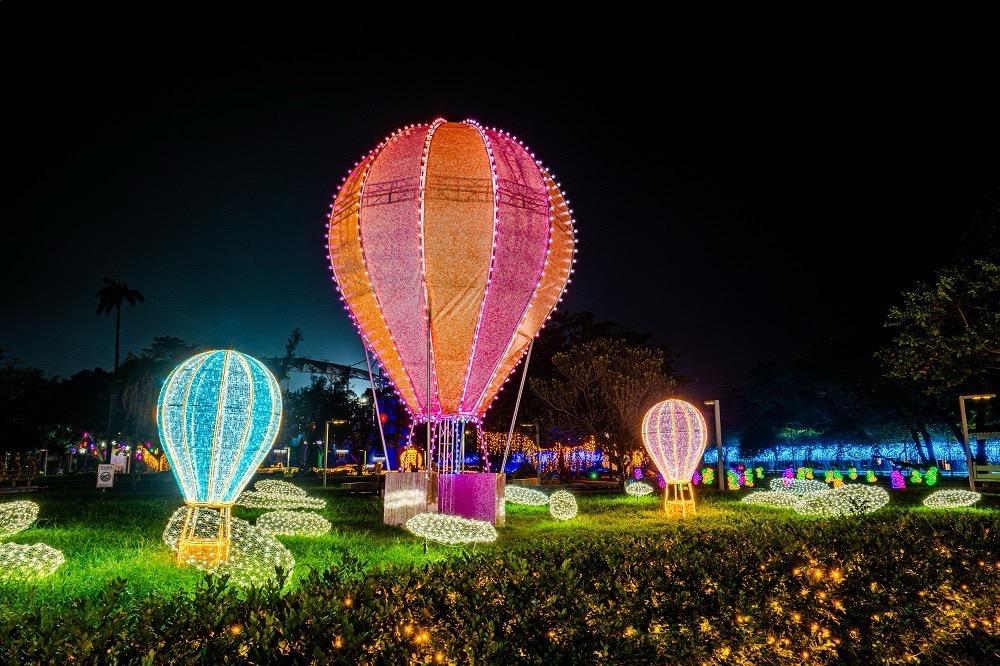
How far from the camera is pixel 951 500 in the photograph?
14109mm

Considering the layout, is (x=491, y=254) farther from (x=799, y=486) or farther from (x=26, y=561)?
(x=799, y=486)

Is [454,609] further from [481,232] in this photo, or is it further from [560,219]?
[560,219]

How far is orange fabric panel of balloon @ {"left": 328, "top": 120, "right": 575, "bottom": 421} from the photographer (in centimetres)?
945

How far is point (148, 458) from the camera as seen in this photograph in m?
60.2

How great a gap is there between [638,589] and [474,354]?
576 cm

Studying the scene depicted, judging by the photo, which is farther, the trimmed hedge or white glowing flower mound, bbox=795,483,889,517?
white glowing flower mound, bbox=795,483,889,517

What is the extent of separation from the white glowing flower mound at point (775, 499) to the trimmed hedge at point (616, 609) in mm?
6729

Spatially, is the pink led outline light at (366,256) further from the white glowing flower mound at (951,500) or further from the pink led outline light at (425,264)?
the white glowing flower mound at (951,500)

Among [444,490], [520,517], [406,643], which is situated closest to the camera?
[406,643]

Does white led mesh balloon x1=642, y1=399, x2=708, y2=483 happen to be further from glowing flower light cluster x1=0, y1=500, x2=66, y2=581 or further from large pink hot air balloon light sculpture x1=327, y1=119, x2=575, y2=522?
glowing flower light cluster x1=0, y1=500, x2=66, y2=581

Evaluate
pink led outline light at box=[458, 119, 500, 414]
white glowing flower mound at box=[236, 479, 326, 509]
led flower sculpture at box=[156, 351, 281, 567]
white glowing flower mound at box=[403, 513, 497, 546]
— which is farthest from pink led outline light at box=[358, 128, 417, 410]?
white glowing flower mound at box=[236, 479, 326, 509]

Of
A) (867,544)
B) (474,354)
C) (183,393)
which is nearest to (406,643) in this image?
(183,393)

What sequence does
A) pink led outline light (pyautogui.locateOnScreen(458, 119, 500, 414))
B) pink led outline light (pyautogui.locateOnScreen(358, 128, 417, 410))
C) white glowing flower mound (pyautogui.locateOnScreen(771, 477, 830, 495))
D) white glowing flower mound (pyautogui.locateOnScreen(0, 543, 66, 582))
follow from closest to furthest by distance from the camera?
white glowing flower mound (pyautogui.locateOnScreen(0, 543, 66, 582))
pink led outline light (pyautogui.locateOnScreen(458, 119, 500, 414))
pink led outline light (pyautogui.locateOnScreen(358, 128, 417, 410))
white glowing flower mound (pyautogui.locateOnScreen(771, 477, 830, 495))

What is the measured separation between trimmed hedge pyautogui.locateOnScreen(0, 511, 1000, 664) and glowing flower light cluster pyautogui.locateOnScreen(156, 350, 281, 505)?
2.10 meters
